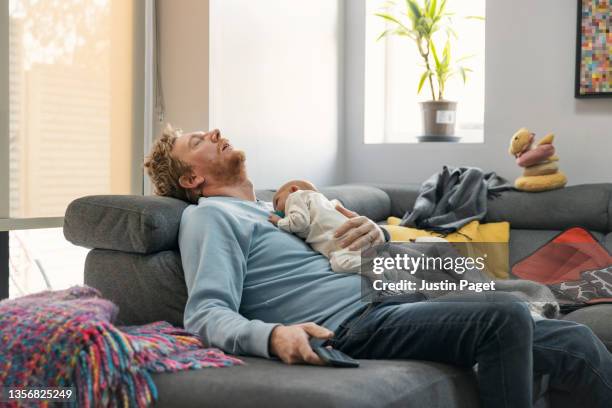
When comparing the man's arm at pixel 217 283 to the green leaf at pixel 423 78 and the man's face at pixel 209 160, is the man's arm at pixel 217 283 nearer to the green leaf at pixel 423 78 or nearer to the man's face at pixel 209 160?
the man's face at pixel 209 160

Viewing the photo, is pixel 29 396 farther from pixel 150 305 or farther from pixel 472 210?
pixel 472 210

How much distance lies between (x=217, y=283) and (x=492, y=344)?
2.01 feet

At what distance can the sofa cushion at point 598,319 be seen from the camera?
2.36 metres

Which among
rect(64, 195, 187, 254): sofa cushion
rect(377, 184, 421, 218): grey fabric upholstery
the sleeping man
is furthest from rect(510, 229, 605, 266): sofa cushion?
rect(64, 195, 187, 254): sofa cushion

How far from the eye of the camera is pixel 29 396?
57.7 inches

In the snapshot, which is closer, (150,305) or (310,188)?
(150,305)

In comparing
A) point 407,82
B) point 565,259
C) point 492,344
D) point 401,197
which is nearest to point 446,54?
point 407,82

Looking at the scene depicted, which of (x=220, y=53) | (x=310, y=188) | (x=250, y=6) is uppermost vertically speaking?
(x=250, y=6)

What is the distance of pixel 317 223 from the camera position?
6.95ft

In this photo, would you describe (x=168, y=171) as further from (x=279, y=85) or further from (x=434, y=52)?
(x=434, y=52)

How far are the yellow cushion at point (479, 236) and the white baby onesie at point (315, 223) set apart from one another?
110 centimetres

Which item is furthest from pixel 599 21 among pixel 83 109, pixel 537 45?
pixel 83 109

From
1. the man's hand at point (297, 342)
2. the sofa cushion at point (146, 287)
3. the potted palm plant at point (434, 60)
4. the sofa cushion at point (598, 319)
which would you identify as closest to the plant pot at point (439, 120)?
the potted palm plant at point (434, 60)

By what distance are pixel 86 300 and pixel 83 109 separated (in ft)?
4.72
